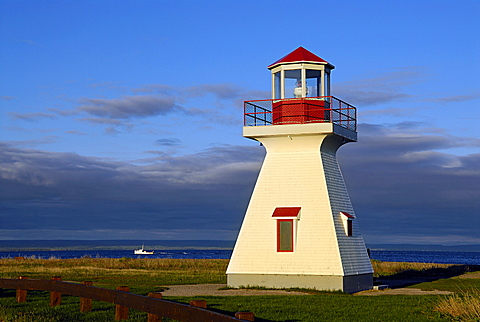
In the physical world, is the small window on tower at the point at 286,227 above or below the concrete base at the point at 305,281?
above

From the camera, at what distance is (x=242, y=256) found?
27.2m

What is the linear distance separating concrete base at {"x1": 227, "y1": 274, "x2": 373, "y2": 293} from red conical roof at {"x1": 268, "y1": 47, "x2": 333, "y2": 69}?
873 centimetres

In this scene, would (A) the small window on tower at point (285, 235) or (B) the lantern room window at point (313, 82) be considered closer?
(A) the small window on tower at point (285, 235)

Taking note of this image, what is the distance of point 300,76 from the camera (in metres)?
27.1

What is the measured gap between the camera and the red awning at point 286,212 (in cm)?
2643

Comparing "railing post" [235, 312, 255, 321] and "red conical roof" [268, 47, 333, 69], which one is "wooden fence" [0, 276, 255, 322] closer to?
"railing post" [235, 312, 255, 321]

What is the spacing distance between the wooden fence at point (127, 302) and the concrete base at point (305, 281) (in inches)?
413

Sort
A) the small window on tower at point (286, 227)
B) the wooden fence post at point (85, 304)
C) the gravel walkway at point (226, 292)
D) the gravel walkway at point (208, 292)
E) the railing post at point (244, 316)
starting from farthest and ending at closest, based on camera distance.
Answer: the small window on tower at point (286, 227) < the gravel walkway at point (226, 292) < the gravel walkway at point (208, 292) < the wooden fence post at point (85, 304) < the railing post at point (244, 316)

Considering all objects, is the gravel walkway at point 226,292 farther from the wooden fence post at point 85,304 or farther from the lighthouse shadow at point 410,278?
the wooden fence post at point 85,304

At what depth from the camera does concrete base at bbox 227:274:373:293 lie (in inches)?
1006

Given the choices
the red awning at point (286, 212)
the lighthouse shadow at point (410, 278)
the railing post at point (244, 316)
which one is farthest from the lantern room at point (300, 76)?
the railing post at point (244, 316)

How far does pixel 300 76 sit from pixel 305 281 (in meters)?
8.36

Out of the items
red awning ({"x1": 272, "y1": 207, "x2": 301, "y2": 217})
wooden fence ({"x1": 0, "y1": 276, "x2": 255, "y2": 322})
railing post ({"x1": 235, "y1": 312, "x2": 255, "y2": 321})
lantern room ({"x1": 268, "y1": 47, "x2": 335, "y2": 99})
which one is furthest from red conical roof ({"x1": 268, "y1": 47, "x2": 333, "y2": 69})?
railing post ({"x1": 235, "y1": 312, "x2": 255, "y2": 321})

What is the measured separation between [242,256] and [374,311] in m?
9.57
